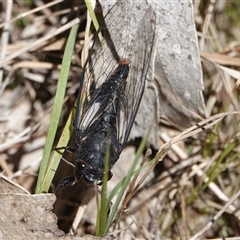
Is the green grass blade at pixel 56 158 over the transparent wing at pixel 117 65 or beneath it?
beneath

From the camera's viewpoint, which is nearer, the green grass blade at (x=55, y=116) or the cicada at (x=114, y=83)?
the green grass blade at (x=55, y=116)

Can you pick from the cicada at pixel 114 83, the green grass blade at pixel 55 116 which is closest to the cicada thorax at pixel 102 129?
the cicada at pixel 114 83

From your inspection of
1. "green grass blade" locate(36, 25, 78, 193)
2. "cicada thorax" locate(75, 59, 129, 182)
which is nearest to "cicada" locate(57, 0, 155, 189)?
"cicada thorax" locate(75, 59, 129, 182)

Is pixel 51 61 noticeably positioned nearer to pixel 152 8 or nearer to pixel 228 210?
pixel 152 8

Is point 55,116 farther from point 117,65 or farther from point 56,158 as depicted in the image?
point 117,65

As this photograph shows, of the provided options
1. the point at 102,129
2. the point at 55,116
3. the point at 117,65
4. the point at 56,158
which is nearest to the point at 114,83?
the point at 117,65

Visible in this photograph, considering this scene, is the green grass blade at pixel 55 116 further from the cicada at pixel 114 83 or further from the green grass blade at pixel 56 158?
the cicada at pixel 114 83
